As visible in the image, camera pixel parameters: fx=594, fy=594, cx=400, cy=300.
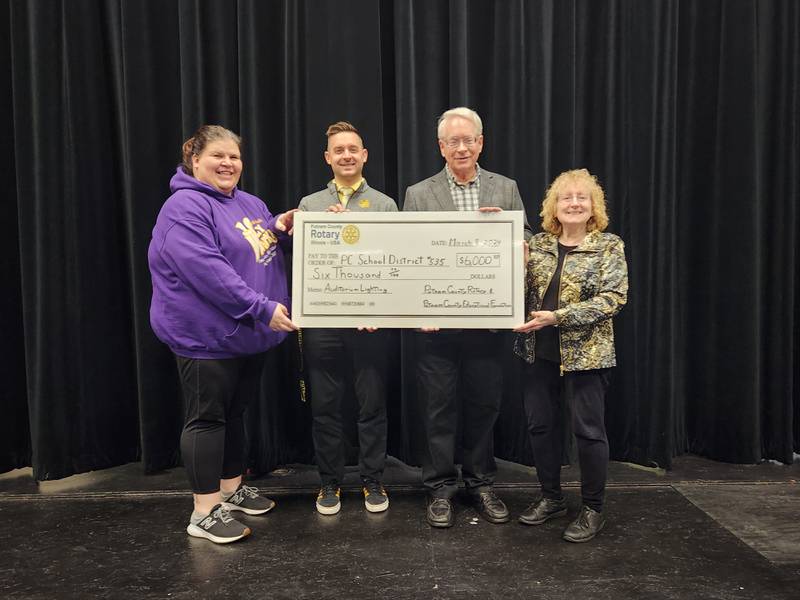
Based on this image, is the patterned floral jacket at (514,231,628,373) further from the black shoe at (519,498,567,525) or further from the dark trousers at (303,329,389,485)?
the dark trousers at (303,329,389,485)

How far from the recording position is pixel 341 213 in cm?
235

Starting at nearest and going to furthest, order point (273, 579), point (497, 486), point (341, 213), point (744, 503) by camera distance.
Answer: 1. point (273, 579)
2. point (341, 213)
3. point (744, 503)
4. point (497, 486)

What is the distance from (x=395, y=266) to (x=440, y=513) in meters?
0.99

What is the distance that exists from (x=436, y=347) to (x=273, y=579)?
1.03 metres

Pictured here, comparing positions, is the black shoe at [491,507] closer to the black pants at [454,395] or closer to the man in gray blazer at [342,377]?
the black pants at [454,395]

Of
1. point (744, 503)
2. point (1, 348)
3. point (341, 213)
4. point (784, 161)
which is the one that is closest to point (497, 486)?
point (744, 503)

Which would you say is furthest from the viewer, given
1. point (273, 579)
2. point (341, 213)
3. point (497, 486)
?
point (497, 486)

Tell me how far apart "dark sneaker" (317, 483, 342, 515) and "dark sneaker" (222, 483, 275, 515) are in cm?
21

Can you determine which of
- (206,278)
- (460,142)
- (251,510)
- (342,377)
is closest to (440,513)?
(342,377)

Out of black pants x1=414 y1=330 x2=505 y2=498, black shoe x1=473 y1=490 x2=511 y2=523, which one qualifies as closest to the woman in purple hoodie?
black pants x1=414 y1=330 x2=505 y2=498

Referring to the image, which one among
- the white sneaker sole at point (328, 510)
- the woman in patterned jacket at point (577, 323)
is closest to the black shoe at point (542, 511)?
the woman in patterned jacket at point (577, 323)

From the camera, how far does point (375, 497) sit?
250 centimetres

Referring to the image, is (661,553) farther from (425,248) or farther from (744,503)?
(425,248)

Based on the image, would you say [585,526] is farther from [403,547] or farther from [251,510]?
[251,510]
